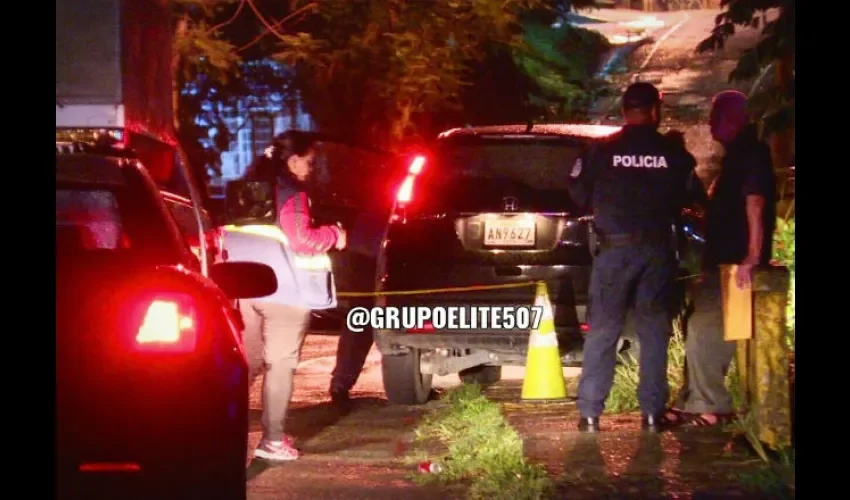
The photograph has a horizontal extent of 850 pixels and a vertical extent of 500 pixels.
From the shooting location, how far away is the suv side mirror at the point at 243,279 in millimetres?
4734

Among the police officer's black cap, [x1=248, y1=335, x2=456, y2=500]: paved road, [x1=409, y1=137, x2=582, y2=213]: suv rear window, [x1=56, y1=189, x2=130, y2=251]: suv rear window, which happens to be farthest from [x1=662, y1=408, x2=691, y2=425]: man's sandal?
[x1=56, y1=189, x2=130, y2=251]: suv rear window

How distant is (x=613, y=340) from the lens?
6426 mm

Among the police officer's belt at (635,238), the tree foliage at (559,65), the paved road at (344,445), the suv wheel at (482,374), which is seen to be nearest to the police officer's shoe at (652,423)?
the police officer's belt at (635,238)

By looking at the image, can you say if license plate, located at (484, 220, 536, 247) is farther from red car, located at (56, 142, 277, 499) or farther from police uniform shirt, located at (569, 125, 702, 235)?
red car, located at (56, 142, 277, 499)

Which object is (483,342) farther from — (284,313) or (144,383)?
(144,383)

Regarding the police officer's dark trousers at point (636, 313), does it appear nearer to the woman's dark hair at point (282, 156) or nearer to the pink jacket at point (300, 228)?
the pink jacket at point (300, 228)

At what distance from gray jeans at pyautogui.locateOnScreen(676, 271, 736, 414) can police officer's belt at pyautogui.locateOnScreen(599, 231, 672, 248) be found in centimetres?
40

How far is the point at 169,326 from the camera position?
374 cm

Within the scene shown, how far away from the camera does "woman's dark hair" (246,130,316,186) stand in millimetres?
6270

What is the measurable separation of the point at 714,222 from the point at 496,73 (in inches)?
258

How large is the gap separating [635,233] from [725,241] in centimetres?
50

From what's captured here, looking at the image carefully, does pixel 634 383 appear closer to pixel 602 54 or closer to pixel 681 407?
pixel 681 407

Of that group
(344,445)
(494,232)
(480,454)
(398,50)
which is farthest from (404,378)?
(398,50)
